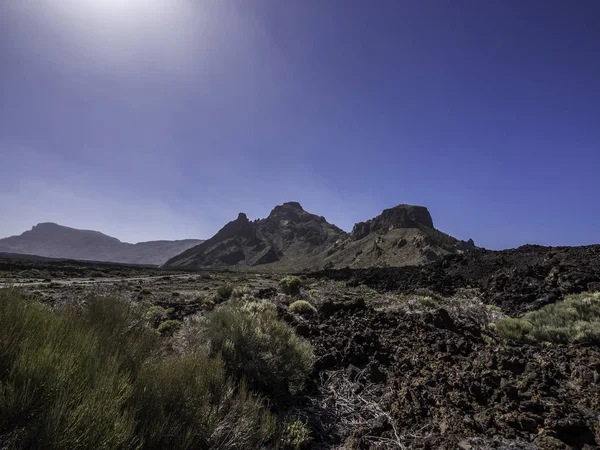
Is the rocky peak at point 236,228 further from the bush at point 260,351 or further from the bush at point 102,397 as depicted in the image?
the bush at point 102,397

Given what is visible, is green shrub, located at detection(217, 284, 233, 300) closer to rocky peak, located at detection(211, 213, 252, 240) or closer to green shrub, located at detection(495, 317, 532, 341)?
green shrub, located at detection(495, 317, 532, 341)

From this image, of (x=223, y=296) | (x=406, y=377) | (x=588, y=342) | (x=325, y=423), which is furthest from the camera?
(x=223, y=296)

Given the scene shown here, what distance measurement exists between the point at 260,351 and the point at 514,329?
581cm

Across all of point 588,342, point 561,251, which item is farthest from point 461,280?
point 588,342

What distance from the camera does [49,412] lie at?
1.69 metres

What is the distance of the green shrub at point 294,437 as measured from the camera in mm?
3003

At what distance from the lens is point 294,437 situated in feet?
10.3

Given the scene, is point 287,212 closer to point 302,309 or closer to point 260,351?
point 302,309

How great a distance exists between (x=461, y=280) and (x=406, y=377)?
561 inches

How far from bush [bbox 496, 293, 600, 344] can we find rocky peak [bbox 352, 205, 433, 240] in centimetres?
7643

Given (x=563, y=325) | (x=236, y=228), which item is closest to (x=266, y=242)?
(x=236, y=228)

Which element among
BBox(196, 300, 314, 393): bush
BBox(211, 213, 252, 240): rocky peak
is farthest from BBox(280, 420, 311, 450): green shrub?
BBox(211, 213, 252, 240): rocky peak

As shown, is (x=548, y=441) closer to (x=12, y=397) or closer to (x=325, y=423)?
(x=325, y=423)

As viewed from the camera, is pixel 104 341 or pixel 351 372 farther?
pixel 351 372
